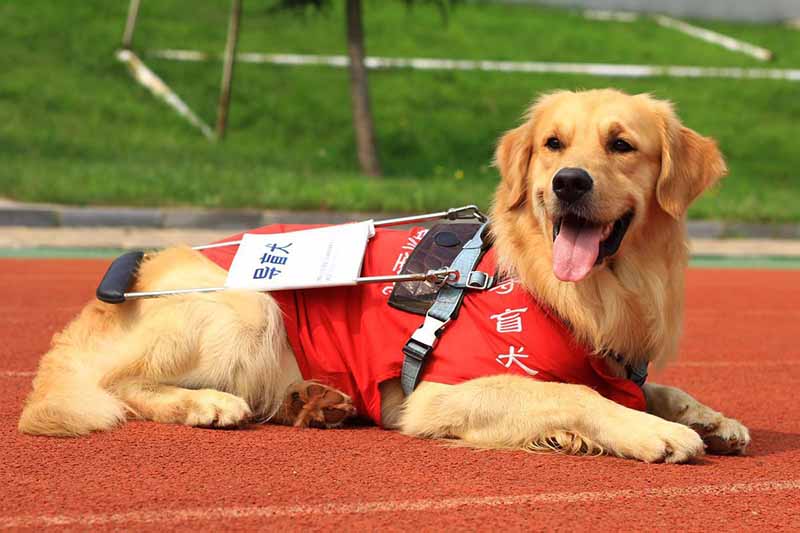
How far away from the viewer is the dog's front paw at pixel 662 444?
4.06m

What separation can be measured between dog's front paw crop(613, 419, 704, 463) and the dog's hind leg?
1.14ft

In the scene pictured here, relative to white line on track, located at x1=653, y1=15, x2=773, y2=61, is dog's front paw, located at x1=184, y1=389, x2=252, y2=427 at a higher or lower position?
lower

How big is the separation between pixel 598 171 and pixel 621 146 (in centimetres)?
25

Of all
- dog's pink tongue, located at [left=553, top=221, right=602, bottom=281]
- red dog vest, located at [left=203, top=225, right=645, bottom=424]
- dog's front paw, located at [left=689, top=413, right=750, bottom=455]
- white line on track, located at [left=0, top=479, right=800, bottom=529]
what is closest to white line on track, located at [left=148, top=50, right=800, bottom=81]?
red dog vest, located at [left=203, top=225, right=645, bottom=424]


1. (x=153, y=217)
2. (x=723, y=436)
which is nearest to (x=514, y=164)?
(x=723, y=436)

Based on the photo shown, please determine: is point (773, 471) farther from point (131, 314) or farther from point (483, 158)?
point (483, 158)

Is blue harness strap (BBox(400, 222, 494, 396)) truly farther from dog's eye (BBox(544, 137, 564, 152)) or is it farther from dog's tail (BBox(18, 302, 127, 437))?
dog's tail (BBox(18, 302, 127, 437))

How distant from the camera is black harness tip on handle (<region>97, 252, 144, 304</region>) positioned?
4891mm

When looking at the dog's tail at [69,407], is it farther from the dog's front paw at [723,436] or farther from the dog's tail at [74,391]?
the dog's front paw at [723,436]

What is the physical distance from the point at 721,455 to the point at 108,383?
2.72 meters

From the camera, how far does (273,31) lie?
3017 centimetres

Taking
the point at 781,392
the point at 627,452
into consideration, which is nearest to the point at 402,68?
the point at 781,392

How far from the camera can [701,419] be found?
451 cm

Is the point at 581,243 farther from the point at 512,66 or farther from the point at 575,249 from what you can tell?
the point at 512,66
